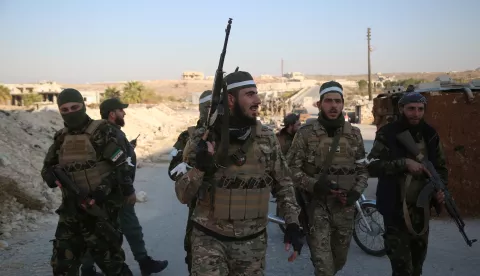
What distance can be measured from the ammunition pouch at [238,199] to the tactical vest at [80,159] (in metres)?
1.59

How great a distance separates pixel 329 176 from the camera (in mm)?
3779

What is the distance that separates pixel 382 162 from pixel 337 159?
1.25 feet

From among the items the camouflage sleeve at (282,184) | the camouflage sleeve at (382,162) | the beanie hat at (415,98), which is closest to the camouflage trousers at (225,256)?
the camouflage sleeve at (282,184)

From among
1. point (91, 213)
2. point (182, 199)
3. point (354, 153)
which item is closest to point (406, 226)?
point (354, 153)

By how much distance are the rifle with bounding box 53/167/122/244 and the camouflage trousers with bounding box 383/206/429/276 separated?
7.99 feet

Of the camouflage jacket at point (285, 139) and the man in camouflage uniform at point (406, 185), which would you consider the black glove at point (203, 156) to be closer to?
the man in camouflage uniform at point (406, 185)

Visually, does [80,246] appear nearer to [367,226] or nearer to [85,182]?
[85,182]

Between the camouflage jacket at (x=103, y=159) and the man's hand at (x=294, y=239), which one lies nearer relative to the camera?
the man's hand at (x=294, y=239)

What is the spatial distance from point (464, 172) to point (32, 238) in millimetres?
6431

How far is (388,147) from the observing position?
12.3ft

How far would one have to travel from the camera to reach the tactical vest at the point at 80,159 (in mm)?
3748

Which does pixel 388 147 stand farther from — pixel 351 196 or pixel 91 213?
pixel 91 213

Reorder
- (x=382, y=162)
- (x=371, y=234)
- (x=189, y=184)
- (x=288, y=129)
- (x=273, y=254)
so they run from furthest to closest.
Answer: (x=288, y=129) → (x=273, y=254) → (x=371, y=234) → (x=382, y=162) → (x=189, y=184)

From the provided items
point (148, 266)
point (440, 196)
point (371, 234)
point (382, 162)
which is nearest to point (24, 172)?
point (148, 266)
